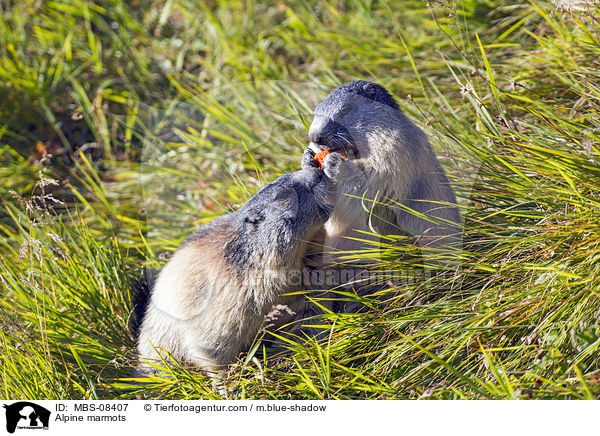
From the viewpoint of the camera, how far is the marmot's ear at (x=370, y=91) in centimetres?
374

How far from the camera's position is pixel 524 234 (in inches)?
143

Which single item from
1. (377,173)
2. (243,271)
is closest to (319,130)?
(377,173)

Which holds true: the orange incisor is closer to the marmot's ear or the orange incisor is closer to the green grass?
the marmot's ear

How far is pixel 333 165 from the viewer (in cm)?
359

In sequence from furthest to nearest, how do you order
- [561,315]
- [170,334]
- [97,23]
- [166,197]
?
[97,23]
[166,197]
[170,334]
[561,315]

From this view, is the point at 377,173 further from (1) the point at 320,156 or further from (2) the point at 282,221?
(2) the point at 282,221

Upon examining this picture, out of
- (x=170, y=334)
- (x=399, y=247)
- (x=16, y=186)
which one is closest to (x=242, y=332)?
(x=170, y=334)

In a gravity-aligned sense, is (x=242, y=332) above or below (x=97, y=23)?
below

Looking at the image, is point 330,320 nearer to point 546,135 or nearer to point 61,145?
point 546,135

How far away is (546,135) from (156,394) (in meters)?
3.08

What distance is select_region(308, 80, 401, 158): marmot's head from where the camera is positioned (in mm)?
3625

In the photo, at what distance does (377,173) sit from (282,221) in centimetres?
65
